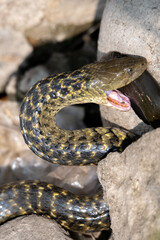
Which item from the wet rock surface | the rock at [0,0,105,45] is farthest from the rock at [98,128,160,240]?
the rock at [0,0,105,45]

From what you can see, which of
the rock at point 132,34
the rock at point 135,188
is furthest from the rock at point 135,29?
the rock at point 135,188

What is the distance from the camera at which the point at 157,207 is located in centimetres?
268

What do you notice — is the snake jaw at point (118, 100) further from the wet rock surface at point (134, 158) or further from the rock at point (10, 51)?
the rock at point (10, 51)

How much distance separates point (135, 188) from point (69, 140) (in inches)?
42.8

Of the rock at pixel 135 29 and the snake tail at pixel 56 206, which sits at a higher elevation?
the rock at pixel 135 29

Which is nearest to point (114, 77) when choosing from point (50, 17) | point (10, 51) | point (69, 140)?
point (69, 140)

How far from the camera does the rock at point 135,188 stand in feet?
8.92

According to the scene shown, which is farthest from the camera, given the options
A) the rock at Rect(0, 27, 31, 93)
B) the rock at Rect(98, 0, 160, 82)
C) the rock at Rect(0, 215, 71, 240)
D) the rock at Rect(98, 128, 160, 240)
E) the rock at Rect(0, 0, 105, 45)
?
the rock at Rect(0, 27, 31, 93)

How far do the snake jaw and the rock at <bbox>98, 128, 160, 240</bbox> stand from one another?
0.58 metres

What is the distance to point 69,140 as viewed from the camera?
3.74 metres

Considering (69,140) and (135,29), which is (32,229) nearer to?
(69,140)

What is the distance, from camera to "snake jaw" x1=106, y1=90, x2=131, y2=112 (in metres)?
3.54

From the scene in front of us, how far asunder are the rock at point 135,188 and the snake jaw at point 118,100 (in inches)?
22.9

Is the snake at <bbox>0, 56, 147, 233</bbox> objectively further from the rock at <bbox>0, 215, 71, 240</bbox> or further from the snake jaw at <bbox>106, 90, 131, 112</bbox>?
the rock at <bbox>0, 215, 71, 240</bbox>
